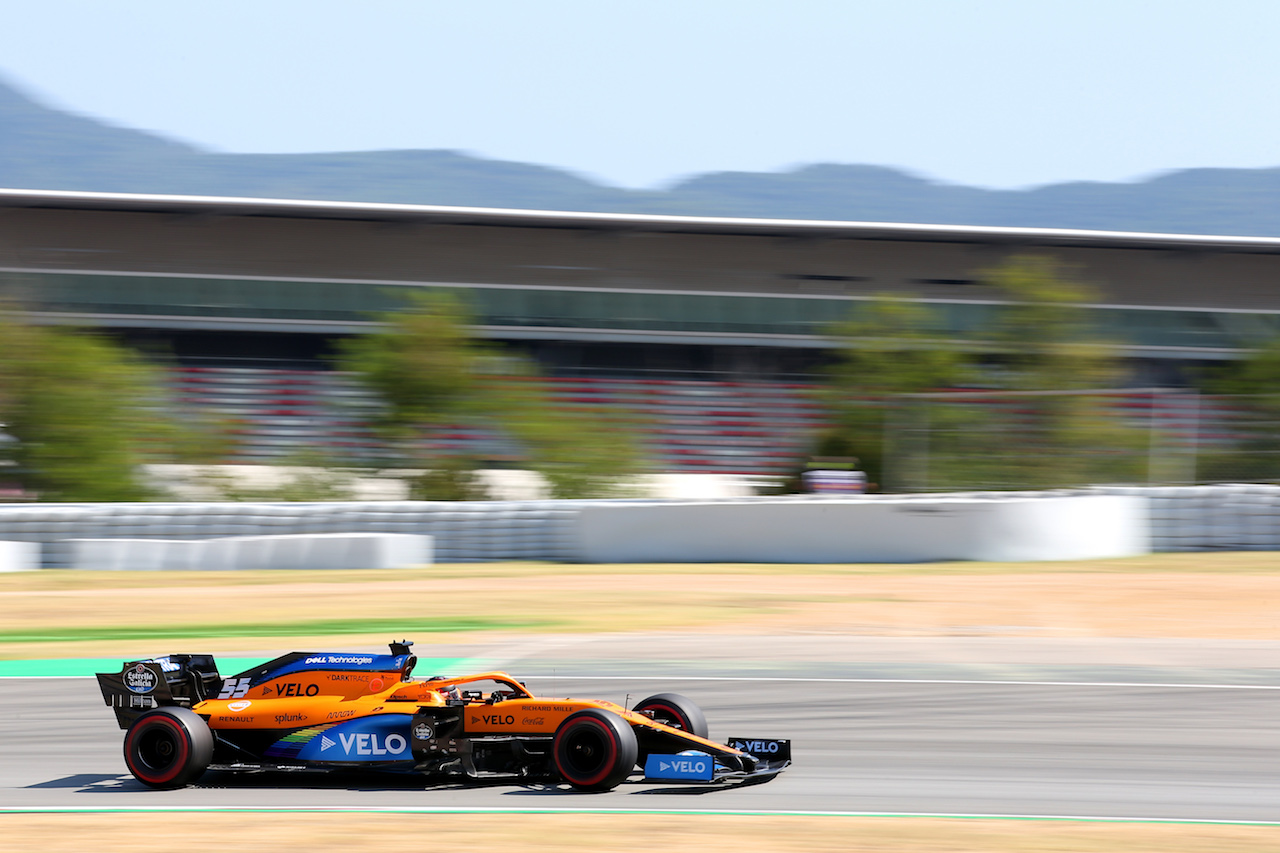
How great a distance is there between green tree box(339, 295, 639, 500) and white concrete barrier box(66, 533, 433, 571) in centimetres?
422

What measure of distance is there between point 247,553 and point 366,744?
9568 millimetres

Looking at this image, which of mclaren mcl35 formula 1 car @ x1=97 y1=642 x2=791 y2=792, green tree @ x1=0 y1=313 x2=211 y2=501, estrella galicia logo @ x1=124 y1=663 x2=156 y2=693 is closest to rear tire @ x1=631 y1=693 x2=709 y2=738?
mclaren mcl35 formula 1 car @ x1=97 y1=642 x2=791 y2=792

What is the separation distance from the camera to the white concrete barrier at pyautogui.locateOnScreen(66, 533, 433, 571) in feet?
46.3

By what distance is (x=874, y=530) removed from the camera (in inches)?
565

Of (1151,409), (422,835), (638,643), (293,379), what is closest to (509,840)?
(422,835)

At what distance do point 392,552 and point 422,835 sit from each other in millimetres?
9855

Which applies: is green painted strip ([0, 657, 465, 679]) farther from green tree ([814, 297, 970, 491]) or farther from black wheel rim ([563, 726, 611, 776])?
green tree ([814, 297, 970, 491])

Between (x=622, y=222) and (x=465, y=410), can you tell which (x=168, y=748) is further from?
(x=622, y=222)

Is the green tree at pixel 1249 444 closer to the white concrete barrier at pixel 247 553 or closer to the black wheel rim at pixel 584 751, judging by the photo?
the white concrete barrier at pixel 247 553

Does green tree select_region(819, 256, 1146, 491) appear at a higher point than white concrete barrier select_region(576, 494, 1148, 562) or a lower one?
higher

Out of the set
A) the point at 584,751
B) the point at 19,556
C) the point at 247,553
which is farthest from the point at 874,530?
the point at 584,751

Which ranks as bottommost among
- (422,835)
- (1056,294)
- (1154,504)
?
(422,835)

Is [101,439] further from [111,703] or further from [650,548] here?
[111,703]

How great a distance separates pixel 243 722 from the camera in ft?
17.8
